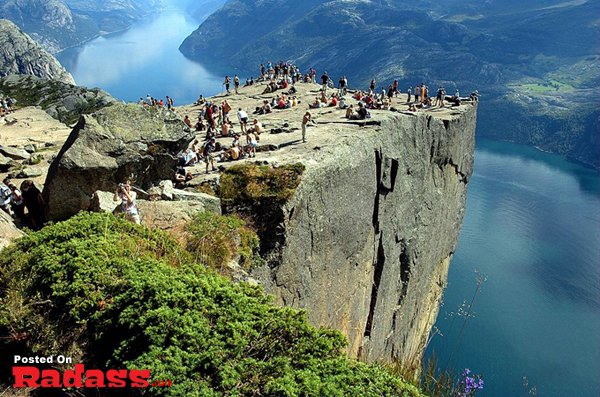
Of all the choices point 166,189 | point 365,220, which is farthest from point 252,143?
point 365,220

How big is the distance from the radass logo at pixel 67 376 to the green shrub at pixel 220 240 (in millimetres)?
5154

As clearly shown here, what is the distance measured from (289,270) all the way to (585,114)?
190 m

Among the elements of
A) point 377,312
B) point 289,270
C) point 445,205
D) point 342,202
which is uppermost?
point 342,202

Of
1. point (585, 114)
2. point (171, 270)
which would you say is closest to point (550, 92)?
point (585, 114)

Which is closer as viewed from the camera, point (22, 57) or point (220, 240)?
point (220, 240)

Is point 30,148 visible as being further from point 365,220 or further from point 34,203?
point 365,220

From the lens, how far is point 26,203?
53.1 feet

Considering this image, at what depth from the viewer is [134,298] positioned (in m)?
8.92

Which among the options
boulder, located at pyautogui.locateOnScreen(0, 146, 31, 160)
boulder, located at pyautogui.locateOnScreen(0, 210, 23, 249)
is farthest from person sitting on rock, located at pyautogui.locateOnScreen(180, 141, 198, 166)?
boulder, located at pyautogui.locateOnScreen(0, 146, 31, 160)

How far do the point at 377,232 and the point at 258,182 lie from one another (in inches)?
452

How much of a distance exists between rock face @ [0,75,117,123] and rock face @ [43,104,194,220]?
4948cm

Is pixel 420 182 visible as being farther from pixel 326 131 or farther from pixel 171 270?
pixel 171 270

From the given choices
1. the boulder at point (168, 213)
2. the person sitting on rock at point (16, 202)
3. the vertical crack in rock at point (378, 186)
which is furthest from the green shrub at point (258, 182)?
the vertical crack in rock at point (378, 186)

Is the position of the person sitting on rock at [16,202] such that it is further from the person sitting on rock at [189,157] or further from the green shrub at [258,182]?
the green shrub at [258,182]
